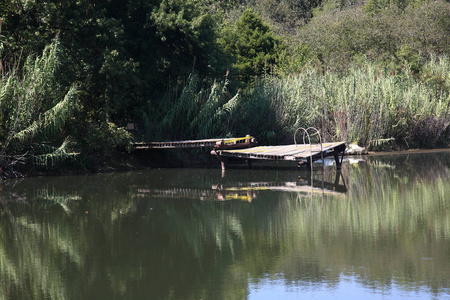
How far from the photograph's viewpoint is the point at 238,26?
110 ft

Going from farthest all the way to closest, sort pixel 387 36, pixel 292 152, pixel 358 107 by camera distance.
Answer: pixel 387 36 → pixel 358 107 → pixel 292 152

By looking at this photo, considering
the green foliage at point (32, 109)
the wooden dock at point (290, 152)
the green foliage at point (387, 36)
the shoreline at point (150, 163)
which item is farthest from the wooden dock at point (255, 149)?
the green foliage at point (387, 36)

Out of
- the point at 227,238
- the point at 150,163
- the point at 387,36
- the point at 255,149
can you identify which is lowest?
the point at 227,238

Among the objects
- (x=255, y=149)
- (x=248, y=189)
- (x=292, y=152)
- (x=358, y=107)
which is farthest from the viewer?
(x=358, y=107)

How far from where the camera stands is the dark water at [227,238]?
22.3ft

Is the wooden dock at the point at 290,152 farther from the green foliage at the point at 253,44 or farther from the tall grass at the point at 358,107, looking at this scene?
the green foliage at the point at 253,44

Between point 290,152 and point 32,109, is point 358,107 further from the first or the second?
point 32,109

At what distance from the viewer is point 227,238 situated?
29.6 ft

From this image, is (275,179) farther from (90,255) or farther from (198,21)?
(90,255)

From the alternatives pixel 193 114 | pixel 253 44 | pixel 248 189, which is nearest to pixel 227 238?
pixel 248 189

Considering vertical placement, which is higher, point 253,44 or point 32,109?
point 253,44

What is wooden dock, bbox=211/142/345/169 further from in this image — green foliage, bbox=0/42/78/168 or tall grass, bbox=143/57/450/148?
green foliage, bbox=0/42/78/168

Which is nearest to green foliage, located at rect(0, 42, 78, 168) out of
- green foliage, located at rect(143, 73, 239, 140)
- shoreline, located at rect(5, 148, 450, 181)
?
shoreline, located at rect(5, 148, 450, 181)

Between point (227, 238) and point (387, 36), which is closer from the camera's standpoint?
point (227, 238)
